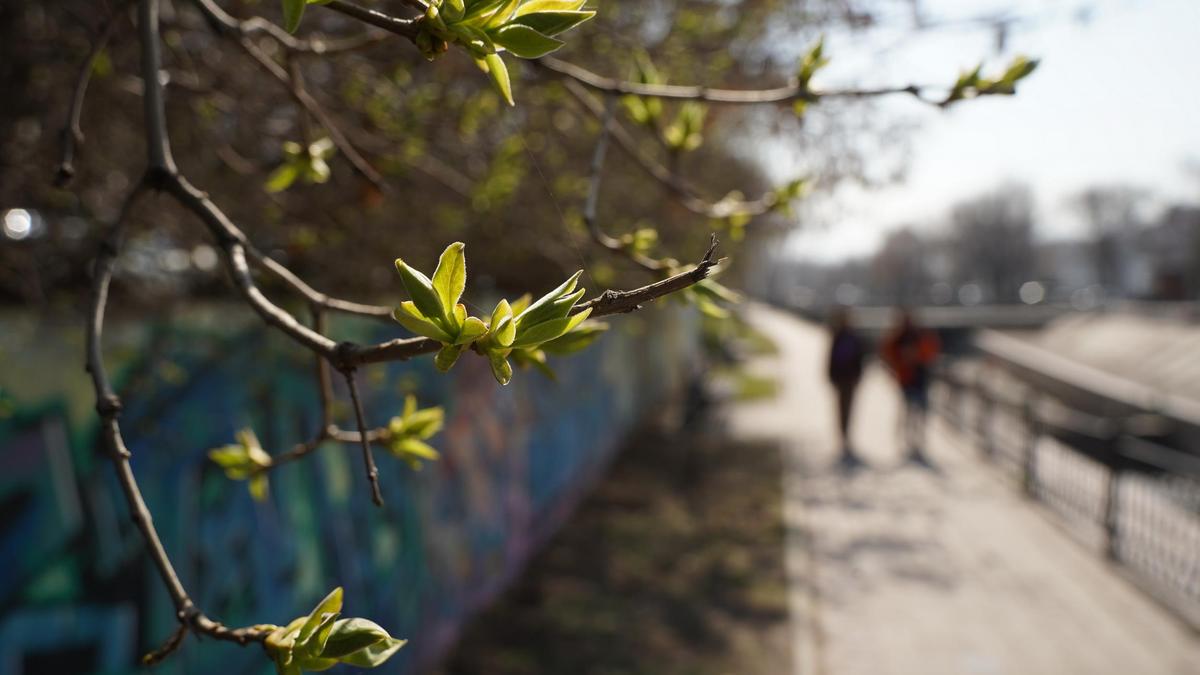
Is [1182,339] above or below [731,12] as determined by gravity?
below

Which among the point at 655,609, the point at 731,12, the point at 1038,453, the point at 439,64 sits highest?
the point at 731,12

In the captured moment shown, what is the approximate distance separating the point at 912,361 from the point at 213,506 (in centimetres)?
1007

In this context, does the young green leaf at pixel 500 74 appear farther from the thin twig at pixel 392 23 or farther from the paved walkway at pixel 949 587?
the paved walkway at pixel 949 587

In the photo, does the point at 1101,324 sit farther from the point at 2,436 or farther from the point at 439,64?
the point at 2,436

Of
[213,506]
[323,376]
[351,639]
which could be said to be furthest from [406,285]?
[213,506]

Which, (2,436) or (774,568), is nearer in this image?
(2,436)

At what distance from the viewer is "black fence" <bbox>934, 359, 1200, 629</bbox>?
6918 mm

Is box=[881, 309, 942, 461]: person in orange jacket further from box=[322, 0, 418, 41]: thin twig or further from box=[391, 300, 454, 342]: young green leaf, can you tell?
box=[391, 300, 454, 342]: young green leaf

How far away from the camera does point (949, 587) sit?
685cm

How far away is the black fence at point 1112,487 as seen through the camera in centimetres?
692

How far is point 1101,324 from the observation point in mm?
24531

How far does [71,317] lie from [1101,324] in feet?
89.9

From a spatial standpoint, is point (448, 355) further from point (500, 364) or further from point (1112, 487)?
point (1112, 487)

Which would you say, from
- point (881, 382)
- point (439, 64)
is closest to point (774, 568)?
point (439, 64)
